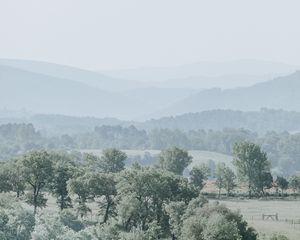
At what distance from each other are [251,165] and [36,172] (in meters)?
46.9

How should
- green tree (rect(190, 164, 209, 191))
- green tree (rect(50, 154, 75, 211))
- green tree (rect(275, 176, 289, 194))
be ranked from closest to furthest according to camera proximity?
green tree (rect(50, 154, 75, 211)) → green tree (rect(190, 164, 209, 191)) → green tree (rect(275, 176, 289, 194))

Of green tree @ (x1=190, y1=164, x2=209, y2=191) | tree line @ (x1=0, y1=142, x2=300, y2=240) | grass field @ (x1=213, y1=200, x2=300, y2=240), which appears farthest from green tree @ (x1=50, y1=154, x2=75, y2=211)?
green tree @ (x1=190, y1=164, x2=209, y2=191)

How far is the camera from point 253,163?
122 m

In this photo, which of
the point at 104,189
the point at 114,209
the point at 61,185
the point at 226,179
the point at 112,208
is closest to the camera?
the point at 114,209

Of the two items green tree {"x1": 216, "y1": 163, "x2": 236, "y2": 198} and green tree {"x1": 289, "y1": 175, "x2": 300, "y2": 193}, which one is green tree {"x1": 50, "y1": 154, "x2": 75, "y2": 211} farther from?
green tree {"x1": 289, "y1": 175, "x2": 300, "y2": 193}

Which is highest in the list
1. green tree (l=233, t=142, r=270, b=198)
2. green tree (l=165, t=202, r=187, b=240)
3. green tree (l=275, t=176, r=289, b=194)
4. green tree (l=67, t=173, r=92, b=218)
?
green tree (l=233, t=142, r=270, b=198)

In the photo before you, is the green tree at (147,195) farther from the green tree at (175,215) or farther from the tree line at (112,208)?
the green tree at (175,215)

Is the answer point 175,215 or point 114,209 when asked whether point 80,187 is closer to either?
point 114,209

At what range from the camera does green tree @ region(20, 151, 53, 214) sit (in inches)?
3445

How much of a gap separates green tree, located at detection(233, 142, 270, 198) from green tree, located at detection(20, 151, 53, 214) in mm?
42213

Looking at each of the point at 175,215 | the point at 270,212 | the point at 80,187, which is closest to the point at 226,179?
the point at 270,212

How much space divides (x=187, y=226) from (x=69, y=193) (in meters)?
22.9

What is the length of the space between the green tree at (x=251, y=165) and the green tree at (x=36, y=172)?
42.2m

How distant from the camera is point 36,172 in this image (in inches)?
3447
